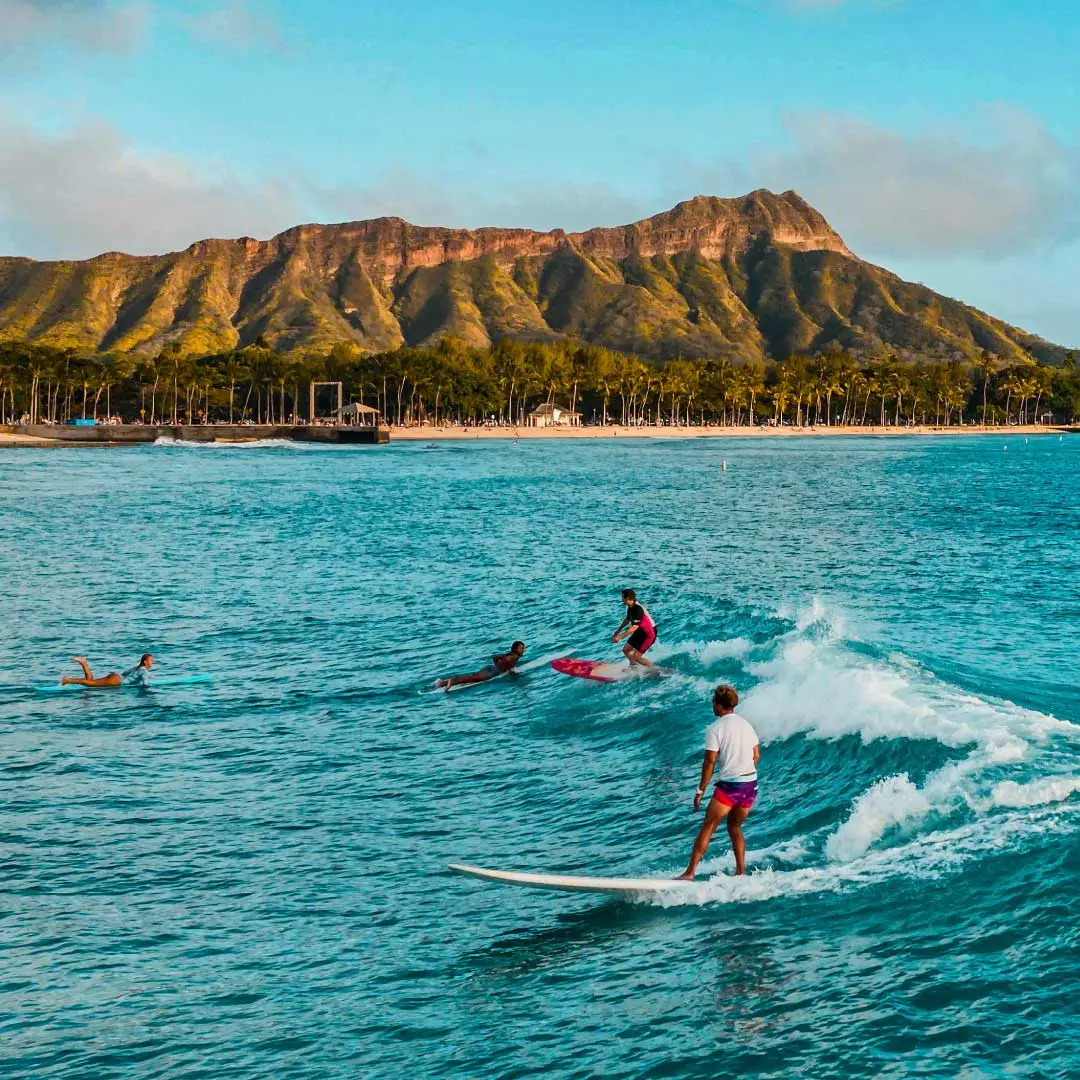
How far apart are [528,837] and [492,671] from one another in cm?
1199

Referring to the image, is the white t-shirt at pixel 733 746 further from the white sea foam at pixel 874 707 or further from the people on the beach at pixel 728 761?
the white sea foam at pixel 874 707

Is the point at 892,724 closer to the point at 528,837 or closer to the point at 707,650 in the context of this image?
the point at 528,837

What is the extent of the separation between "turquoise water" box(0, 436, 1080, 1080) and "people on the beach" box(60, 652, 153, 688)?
58 cm

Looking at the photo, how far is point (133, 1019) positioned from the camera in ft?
43.6

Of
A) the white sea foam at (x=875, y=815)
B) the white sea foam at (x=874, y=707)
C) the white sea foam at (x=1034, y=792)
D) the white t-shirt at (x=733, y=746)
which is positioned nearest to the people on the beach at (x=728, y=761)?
the white t-shirt at (x=733, y=746)

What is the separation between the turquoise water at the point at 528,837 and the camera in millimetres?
12664

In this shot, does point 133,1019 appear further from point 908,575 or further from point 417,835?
point 908,575

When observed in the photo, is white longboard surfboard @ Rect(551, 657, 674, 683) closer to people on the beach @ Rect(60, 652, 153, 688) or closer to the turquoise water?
the turquoise water

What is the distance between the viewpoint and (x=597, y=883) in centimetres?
1587

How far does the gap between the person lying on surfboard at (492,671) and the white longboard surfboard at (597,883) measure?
14167mm

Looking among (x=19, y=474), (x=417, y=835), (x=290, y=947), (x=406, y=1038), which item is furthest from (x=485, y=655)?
(x=19, y=474)

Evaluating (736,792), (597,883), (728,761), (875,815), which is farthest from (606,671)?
(728,761)

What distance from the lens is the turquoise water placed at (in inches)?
499

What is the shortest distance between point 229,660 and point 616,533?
39.1 m
